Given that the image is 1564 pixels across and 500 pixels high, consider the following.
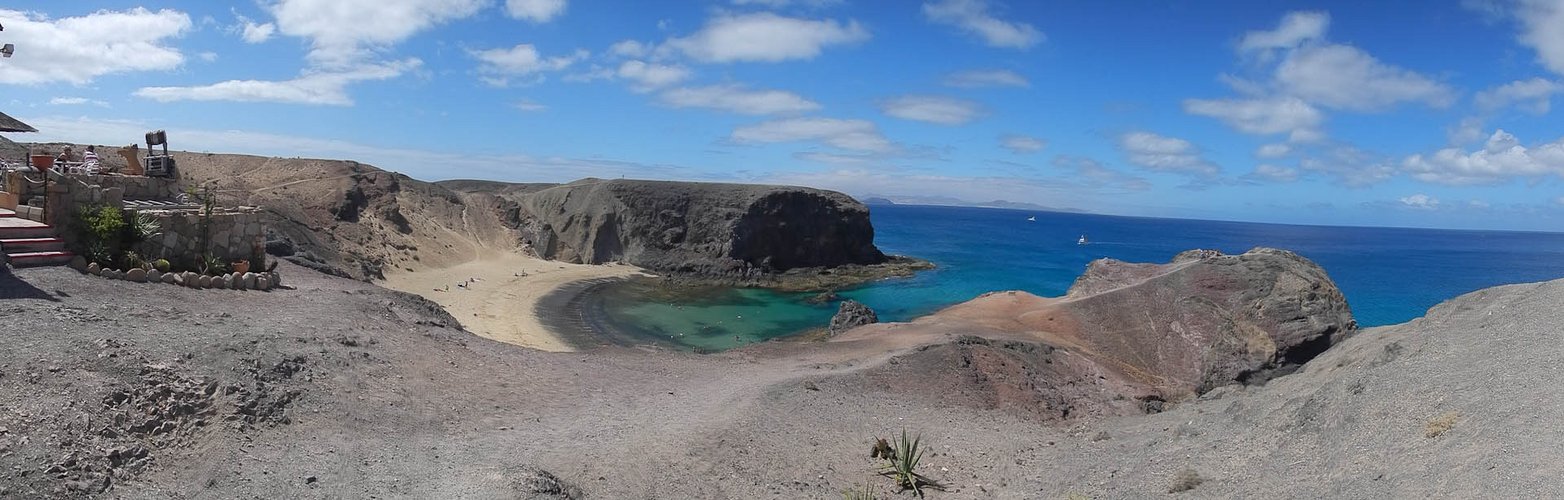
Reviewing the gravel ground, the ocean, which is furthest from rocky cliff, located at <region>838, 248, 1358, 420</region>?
the ocean

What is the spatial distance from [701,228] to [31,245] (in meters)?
44.7

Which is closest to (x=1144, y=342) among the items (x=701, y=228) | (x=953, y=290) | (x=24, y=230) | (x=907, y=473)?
(x=907, y=473)

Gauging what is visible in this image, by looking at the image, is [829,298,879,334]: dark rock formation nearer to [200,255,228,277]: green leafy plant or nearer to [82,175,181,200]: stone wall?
[200,255,228,277]: green leafy plant

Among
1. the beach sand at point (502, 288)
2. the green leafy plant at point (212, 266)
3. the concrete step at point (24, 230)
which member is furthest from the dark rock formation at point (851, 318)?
the concrete step at point (24, 230)

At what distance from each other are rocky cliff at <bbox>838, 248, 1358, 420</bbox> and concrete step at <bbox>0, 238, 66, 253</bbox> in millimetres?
14964

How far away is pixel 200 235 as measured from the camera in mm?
15773

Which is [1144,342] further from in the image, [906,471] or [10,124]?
[10,124]

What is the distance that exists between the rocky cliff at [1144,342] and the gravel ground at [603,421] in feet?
4.43

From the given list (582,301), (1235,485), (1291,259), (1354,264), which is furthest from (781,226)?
(1354,264)

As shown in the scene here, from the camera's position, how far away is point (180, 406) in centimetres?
938

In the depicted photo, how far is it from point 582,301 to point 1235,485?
3477cm

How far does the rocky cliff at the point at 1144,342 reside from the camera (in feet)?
57.5

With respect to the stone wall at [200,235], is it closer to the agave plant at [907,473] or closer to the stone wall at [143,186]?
the stone wall at [143,186]

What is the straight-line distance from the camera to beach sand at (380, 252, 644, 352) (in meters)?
30.2
